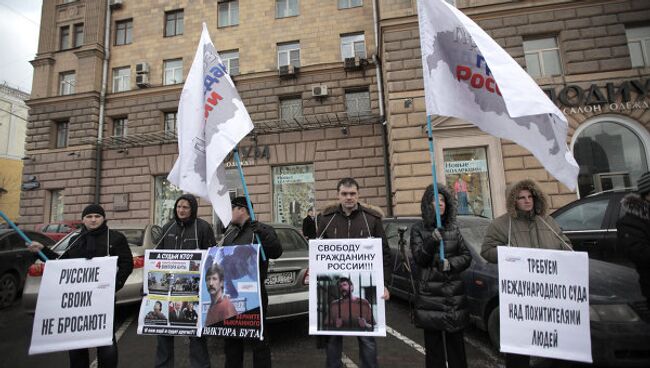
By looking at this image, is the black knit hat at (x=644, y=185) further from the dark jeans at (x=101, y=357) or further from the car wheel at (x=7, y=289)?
the car wheel at (x=7, y=289)

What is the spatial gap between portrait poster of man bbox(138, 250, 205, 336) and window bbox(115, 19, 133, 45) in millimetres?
19461

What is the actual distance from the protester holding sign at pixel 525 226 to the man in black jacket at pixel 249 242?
1.96 meters

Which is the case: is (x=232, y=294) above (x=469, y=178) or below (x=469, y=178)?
below

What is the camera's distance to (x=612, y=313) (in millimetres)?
3039

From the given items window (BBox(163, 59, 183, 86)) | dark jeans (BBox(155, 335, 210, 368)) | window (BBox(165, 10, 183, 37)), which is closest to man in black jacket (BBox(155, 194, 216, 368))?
dark jeans (BBox(155, 335, 210, 368))

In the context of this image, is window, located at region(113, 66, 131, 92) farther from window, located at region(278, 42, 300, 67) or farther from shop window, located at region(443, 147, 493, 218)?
shop window, located at region(443, 147, 493, 218)

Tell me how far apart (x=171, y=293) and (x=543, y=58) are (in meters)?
13.6

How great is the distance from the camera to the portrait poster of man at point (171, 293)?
9.75ft

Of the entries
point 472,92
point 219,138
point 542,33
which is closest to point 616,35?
point 542,33

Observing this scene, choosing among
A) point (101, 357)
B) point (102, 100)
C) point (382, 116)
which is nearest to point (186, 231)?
point (101, 357)

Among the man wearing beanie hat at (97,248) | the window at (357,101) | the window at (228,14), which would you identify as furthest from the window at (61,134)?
the man wearing beanie hat at (97,248)

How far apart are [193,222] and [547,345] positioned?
130 inches

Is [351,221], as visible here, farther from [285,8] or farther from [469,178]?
[285,8]

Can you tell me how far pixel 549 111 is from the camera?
240 cm
